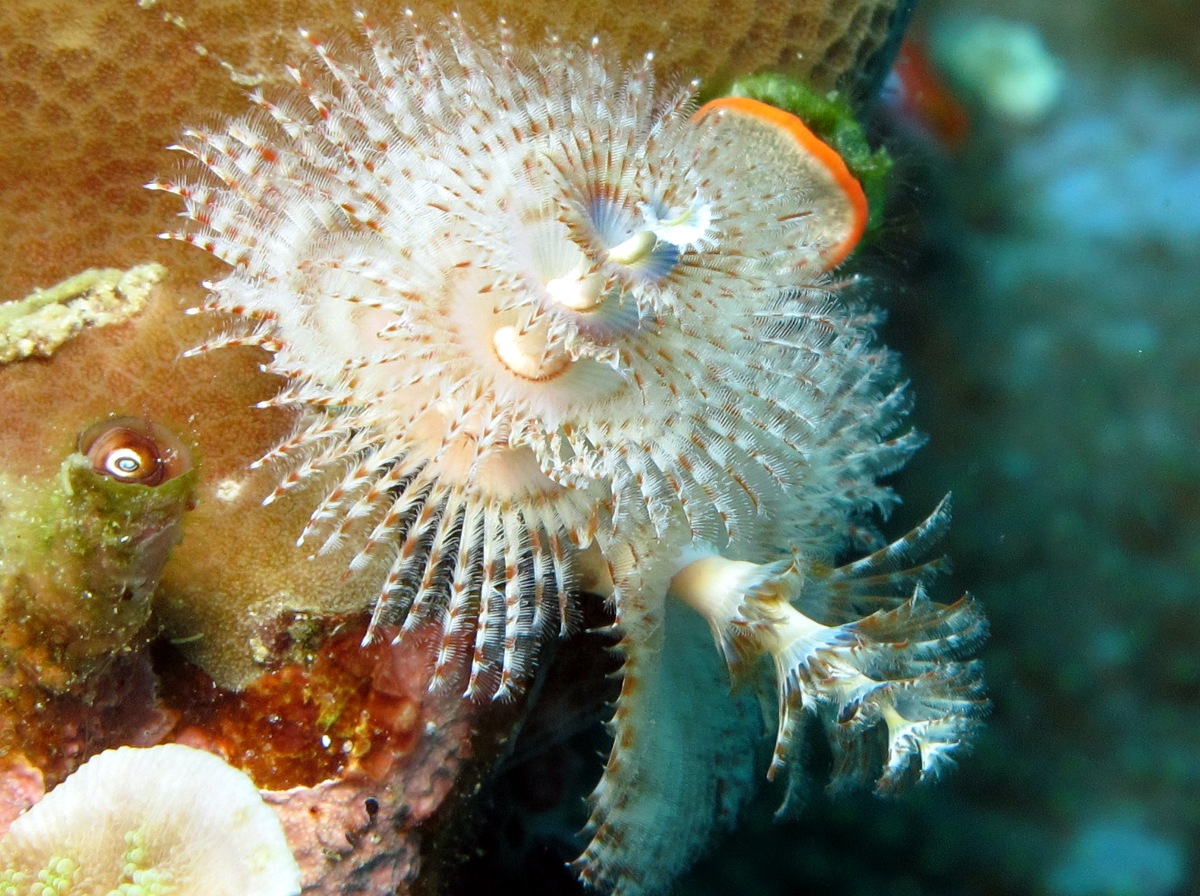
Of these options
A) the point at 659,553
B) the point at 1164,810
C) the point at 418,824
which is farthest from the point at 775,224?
the point at 1164,810

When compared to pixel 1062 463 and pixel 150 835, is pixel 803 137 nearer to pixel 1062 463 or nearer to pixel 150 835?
pixel 1062 463

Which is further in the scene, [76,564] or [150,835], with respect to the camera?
[76,564]

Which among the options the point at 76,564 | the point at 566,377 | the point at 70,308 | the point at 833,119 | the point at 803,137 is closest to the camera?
the point at 76,564

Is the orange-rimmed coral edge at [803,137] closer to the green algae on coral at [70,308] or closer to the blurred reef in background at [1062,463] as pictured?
the blurred reef in background at [1062,463]

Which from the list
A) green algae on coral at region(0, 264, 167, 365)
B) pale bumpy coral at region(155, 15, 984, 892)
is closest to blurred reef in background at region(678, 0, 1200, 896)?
pale bumpy coral at region(155, 15, 984, 892)

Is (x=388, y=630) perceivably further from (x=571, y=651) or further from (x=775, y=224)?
(x=775, y=224)

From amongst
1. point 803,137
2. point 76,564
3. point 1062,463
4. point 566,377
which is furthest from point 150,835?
point 1062,463

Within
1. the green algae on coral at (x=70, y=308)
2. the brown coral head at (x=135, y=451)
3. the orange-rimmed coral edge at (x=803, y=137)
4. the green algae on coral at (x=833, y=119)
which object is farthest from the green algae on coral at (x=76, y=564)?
the green algae on coral at (x=833, y=119)

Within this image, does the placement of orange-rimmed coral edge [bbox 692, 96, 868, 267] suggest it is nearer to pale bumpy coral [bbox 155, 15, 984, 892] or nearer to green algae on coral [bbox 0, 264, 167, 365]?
pale bumpy coral [bbox 155, 15, 984, 892]
